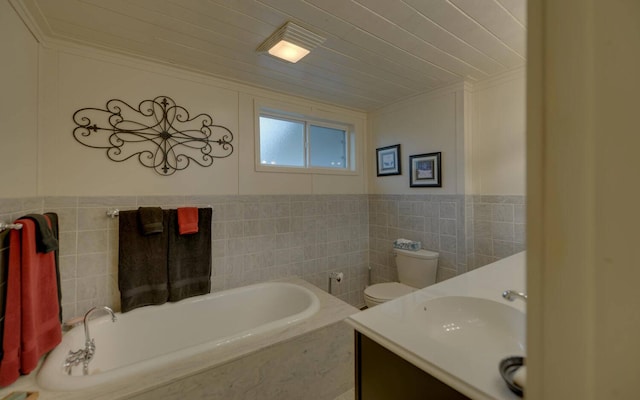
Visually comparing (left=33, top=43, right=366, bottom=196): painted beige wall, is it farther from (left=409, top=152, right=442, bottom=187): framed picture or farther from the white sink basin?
the white sink basin

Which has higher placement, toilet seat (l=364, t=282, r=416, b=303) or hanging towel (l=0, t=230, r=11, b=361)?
hanging towel (l=0, t=230, r=11, b=361)

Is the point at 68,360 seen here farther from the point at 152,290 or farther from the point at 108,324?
the point at 152,290

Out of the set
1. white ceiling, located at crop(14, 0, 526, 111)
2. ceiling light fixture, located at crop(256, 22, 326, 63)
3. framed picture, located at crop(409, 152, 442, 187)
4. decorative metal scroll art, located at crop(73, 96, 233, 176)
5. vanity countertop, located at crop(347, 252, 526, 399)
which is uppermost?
white ceiling, located at crop(14, 0, 526, 111)

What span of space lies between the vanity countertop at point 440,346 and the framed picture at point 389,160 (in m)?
1.60

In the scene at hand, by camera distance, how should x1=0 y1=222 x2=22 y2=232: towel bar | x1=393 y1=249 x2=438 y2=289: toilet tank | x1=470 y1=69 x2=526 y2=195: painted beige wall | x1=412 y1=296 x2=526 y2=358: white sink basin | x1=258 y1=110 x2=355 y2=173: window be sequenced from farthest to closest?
x1=258 y1=110 x2=355 y2=173: window → x1=393 y1=249 x2=438 y2=289: toilet tank → x1=470 y1=69 x2=526 y2=195: painted beige wall → x1=0 y1=222 x2=22 y2=232: towel bar → x1=412 y1=296 x2=526 y2=358: white sink basin

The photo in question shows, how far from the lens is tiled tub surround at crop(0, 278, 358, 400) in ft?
3.76

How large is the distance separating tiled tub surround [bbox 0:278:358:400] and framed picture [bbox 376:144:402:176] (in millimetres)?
1559

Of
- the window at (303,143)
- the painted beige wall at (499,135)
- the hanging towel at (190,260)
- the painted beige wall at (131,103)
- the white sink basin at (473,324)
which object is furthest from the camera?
the window at (303,143)

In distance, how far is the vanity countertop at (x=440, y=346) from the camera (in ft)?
1.93

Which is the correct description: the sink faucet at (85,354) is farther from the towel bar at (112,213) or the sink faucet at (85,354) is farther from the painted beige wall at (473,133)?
the painted beige wall at (473,133)

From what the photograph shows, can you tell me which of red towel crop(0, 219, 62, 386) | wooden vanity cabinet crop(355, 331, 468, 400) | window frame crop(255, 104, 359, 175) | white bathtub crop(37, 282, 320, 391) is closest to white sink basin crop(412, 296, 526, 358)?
wooden vanity cabinet crop(355, 331, 468, 400)
